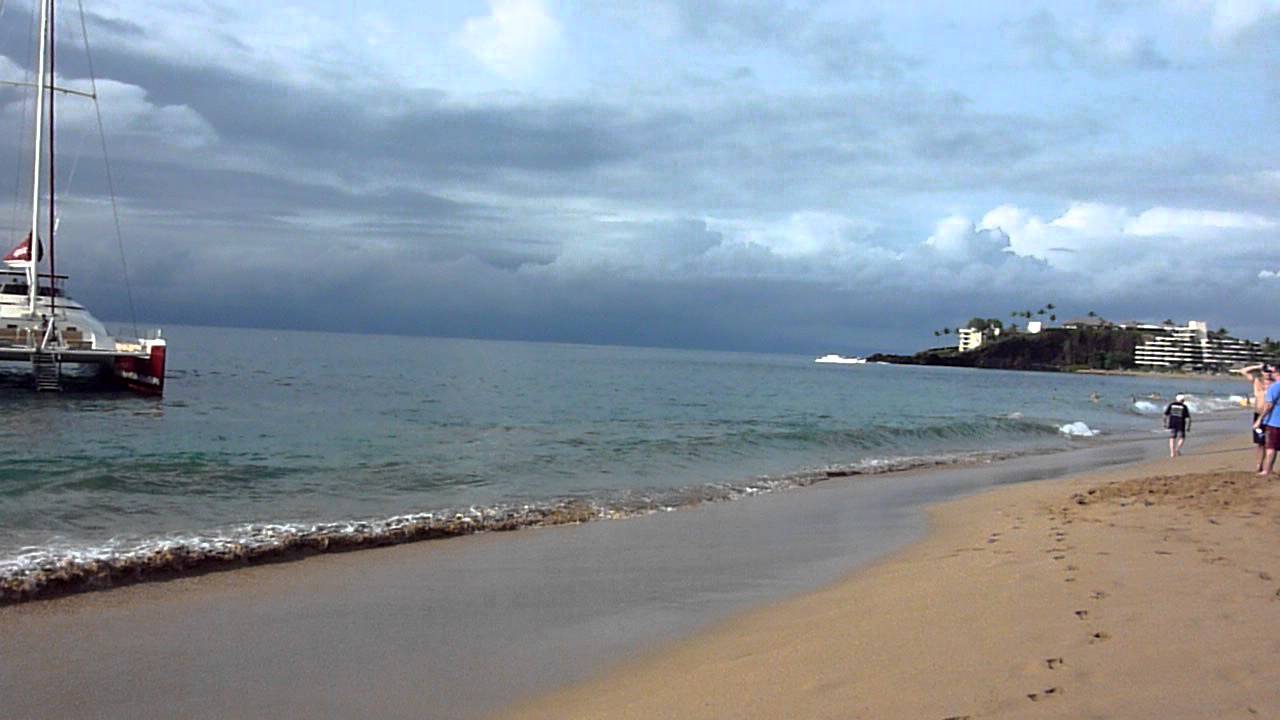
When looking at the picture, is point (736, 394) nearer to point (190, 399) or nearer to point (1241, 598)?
point (190, 399)

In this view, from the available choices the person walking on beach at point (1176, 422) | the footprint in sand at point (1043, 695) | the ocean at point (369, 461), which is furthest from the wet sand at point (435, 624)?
the person walking on beach at point (1176, 422)

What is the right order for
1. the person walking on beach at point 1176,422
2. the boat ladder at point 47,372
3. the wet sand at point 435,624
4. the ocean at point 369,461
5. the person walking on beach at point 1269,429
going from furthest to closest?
the boat ladder at point 47,372 < the person walking on beach at point 1176,422 < the person walking on beach at point 1269,429 < the ocean at point 369,461 < the wet sand at point 435,624

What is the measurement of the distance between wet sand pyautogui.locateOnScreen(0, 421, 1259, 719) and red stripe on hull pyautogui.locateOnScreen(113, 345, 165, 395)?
28.8m

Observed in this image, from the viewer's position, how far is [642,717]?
4.93 m

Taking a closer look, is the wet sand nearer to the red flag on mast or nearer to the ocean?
the ocean

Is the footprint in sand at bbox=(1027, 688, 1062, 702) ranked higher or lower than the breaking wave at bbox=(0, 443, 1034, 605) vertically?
higher

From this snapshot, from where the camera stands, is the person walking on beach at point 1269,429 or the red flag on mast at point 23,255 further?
the red flag on mast at point 23,255

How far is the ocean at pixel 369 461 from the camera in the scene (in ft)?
34.3

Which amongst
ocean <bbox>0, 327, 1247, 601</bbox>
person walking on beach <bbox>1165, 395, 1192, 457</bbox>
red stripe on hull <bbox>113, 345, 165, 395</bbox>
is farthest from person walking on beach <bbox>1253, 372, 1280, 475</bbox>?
red stripe on hull <bbox>113, 345, 165, 395</bbox>

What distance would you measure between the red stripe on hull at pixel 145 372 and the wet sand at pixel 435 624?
1133 inches

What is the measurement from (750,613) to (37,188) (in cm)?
3576

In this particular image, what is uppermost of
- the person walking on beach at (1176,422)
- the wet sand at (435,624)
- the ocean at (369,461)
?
the person walking on beach at (1176,422)

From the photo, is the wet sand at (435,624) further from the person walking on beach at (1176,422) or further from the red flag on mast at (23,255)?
the red flag on mast at (23,255)

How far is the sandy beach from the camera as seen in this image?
477cm
